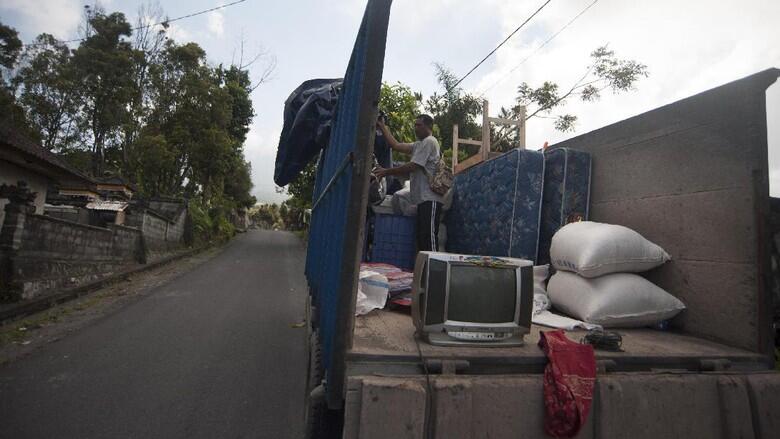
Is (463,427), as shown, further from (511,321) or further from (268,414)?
(268,414)

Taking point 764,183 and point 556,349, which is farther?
point 764,183

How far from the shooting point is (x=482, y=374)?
4.58 feet

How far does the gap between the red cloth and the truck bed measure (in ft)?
0.31

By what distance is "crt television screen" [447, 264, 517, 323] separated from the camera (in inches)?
61.9

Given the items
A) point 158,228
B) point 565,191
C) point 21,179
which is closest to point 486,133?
point 565,191

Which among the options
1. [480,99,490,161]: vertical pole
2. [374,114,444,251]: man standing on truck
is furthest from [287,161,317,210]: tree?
[374,114,444,251]: man standing on truck

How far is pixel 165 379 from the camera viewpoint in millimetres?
3252

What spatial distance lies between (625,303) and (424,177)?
1.87 metres

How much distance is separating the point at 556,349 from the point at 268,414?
89.3 inches

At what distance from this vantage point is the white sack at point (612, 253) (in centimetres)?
201

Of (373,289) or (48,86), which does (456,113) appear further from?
(48,86)

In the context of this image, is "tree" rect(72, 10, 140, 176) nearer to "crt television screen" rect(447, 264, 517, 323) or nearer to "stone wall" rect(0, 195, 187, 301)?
"stone wall" rect(0, 195, 187, 301)


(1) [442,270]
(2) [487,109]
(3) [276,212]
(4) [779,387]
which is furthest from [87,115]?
(3) [276,212]

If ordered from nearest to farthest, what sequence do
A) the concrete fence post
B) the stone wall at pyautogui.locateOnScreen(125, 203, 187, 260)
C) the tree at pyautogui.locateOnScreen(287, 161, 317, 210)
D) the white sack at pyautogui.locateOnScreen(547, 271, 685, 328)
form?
1. the white sack at pyautogui.locateOnScreen(547, 271, 685, 328)
2. the concrete fence post
3. the stone wall at pyautogui.locateOnScreen(125, 203, 187, 260)
4. the tree at pyautogui.locateOnScreen(287, 161, 317, 210)
